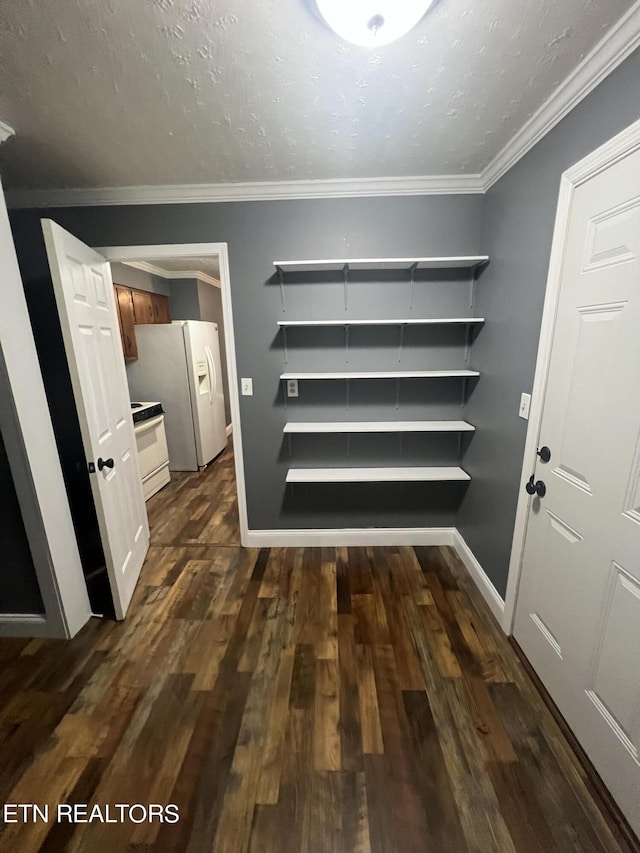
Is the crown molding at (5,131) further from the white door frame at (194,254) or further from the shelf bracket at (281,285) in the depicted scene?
the shelf bracket at (281,285)

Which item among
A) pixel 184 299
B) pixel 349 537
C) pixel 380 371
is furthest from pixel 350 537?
pixel 184 299

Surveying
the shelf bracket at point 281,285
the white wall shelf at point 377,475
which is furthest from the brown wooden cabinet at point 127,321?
the white wall shelf at point 377,475

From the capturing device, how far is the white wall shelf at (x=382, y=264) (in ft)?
6.37

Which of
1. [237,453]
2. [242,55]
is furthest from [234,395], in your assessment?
[242,55]

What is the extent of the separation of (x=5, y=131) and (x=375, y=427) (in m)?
2.32

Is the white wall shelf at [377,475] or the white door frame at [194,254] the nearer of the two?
the white door frame at [194,254]

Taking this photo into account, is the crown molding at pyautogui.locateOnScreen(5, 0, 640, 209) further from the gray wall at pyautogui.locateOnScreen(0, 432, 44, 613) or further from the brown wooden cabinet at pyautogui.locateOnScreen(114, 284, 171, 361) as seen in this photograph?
the gray wall at pyautogui.locateOnScreen(0, 432, 44, 613)

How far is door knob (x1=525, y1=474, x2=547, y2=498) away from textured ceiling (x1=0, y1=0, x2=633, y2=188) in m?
1.57

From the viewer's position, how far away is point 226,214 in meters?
2.10

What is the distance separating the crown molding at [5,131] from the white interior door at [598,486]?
7.77 feet

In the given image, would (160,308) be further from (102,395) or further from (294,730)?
(294,730)

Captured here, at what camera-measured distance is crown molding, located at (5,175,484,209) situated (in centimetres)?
199

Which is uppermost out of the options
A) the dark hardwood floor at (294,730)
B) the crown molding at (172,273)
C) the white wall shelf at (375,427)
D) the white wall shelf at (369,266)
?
the crown molding at (172,273)

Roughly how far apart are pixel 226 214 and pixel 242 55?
1069mm
